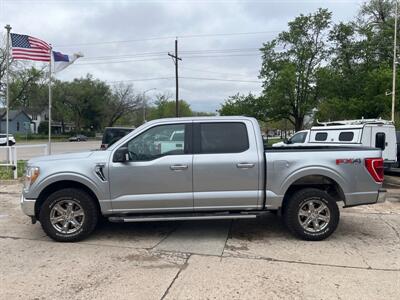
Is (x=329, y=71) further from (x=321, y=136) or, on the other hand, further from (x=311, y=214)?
(x=311, y=214)

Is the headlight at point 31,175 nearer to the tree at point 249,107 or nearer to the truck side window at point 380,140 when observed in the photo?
the truck side window at point 380,140

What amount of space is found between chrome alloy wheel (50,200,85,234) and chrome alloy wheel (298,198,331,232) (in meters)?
3.28

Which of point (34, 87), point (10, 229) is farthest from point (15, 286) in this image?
point (34, 87)

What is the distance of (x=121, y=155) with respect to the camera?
5703 mm

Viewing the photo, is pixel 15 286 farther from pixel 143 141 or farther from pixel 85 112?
pixel 85 112

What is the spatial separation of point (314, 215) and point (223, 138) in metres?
1.79

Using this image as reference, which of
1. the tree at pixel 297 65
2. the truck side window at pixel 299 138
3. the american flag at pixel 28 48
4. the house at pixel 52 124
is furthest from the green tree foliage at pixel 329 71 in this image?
the house at pixel 52 124

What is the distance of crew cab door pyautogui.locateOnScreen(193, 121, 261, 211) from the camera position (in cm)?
580

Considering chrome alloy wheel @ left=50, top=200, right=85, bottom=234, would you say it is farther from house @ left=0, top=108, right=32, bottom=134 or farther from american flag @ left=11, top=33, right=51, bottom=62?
house @ left=0, top=108, right=32, bottom=134

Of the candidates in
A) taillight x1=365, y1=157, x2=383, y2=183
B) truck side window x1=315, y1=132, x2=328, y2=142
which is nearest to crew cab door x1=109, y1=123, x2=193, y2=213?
taillight x1=365, y1=157, x2=383, y2=183

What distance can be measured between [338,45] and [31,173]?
34041 millimetres

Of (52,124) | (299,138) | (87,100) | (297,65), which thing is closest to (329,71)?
(297,65)

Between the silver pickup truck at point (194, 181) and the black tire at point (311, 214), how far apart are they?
0.6 inches

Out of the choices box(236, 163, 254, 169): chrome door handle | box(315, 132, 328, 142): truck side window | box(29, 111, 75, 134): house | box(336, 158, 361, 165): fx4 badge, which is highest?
box(29, 111, 75, 134): house
